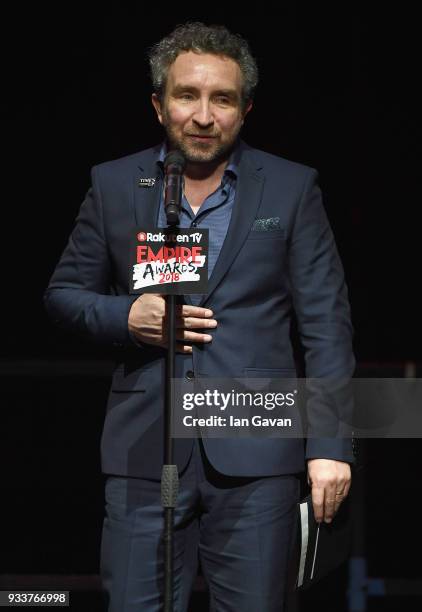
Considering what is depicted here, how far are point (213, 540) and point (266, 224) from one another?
74cm

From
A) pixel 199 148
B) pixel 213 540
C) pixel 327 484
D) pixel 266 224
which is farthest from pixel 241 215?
pixel 213 540

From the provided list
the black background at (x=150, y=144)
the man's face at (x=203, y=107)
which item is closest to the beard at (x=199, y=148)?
the man's face at (x=203, y=107)

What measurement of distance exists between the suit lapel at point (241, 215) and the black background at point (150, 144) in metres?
1.82

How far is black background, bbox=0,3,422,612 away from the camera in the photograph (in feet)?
13.4

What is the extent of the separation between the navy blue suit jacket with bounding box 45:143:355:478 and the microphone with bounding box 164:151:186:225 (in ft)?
1.14

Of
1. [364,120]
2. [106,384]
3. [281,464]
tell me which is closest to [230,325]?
[281,464]

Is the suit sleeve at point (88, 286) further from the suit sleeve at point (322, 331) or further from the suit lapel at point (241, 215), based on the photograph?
the suit sleeve at point (322, 331)

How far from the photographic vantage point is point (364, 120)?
165 inches

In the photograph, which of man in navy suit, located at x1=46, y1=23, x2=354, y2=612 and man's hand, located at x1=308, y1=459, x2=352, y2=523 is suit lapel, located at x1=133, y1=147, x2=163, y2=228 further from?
man's hand, located at x1=308, y1=459, x2=352, y2=523

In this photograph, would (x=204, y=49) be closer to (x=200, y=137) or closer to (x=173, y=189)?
(x=200, y=137)

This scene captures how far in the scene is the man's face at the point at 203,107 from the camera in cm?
223

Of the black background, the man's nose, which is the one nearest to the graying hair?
the man's nose

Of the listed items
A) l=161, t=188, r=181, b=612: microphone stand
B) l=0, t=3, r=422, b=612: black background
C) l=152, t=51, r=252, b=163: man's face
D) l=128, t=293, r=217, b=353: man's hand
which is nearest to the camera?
l=161, t=188, r=181, b=612: microphone stand

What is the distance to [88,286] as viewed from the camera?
2322 millimetres
